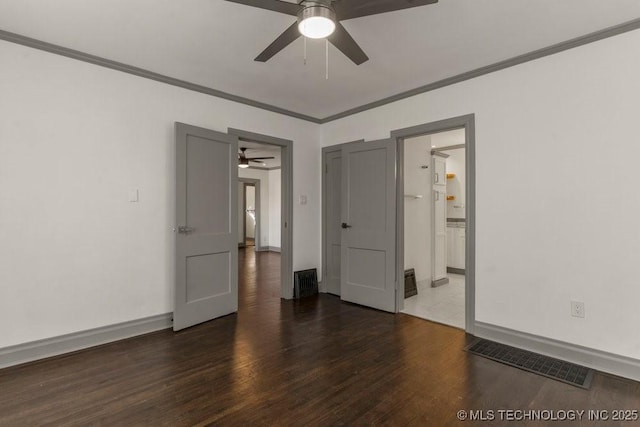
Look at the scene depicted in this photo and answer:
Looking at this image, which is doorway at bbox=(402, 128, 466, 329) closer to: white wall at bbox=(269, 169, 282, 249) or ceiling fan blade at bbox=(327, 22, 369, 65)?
ceiling fan blade at bbox=(327, 22, 369, 65)

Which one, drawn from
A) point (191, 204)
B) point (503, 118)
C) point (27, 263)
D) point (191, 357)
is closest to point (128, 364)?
point (191, 357)

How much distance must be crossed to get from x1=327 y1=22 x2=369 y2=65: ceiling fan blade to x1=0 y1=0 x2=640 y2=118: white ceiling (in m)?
0.25

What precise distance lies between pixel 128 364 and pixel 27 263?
1.15 m

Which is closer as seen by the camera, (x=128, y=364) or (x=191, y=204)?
(x=128, y=364)

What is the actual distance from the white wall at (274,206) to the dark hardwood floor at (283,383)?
252 inches

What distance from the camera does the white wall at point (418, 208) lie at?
4641 mm

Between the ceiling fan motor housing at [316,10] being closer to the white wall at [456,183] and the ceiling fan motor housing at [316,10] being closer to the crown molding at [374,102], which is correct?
the crown molding at [374,102]

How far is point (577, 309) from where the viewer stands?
2.60m

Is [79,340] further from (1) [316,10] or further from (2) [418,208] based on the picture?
(2) [418,208]

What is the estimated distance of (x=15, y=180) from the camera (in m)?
2.56

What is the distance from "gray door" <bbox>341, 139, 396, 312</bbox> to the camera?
3.84 m

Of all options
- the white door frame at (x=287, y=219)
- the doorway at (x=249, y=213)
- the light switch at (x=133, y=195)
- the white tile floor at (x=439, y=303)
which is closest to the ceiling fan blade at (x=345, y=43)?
the white door frame at (x=287, y=219)

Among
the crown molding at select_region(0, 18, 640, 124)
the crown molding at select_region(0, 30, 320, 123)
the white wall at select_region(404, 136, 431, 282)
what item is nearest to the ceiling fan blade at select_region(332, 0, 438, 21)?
the crown molding at select_region(0, 18, 640, 124)

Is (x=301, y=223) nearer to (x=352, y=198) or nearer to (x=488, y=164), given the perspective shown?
(x=352, y=198)
